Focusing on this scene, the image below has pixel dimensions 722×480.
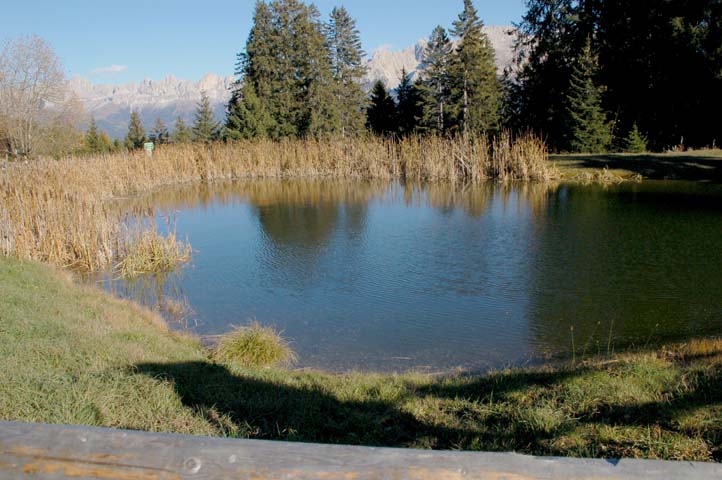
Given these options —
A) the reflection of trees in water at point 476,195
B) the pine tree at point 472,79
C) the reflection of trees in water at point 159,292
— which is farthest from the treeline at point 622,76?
the reflection of trees in water at point 159,292

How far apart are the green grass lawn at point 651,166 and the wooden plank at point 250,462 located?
17.3m

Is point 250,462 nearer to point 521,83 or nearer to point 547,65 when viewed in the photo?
point 547,65

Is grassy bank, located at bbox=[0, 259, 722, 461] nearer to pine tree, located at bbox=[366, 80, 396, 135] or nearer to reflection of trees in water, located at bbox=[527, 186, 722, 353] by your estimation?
reflection of trees in water, located at bbox=[527, 186, 722, 353]

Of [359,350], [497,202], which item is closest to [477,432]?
[359,350]

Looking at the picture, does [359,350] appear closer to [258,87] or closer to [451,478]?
[451,478]

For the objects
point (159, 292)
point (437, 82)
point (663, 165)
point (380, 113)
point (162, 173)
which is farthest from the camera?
point (380, 113)

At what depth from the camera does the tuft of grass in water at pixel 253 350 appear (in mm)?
5188

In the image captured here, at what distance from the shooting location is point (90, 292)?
23.0ft

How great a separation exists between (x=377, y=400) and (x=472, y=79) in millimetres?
23780

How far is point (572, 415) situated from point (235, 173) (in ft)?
65.0

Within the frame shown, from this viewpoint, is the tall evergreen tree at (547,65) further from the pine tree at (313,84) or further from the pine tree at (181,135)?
the pine tree at (181,135)

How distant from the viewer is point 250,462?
4.50 feet

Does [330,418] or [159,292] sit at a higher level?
[330,418]

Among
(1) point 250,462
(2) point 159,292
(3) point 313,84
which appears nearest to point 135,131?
(3) point 313,84
